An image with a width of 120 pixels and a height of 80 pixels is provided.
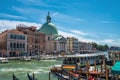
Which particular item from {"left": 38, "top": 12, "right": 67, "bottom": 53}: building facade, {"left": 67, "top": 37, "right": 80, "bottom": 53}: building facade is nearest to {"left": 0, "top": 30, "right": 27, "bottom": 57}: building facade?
{"left": 38, "top": 12, "right": 67, "bottom": 53}: building facade

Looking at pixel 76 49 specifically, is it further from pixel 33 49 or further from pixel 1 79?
pixel 1 79

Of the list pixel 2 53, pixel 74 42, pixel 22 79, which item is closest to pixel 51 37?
pixel 74 42

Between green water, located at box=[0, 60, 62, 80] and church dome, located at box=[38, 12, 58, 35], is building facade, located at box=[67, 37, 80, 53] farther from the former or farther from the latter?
green water, located at box=[0, 60, 62, 80]

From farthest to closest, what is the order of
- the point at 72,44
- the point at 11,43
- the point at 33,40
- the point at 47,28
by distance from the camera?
1. the point at 72,44
2. the point at 47,28
3. the point at 33,40
4. the point at 11,43

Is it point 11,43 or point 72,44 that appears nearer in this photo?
point 11,43

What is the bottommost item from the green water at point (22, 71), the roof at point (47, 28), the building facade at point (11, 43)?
the green water at point (22, 71)

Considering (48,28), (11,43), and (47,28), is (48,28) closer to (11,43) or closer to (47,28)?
(47,28)

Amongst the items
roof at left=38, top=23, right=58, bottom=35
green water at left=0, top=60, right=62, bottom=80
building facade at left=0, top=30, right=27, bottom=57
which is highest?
roof at left=38, top=23, right=58, bottom=35

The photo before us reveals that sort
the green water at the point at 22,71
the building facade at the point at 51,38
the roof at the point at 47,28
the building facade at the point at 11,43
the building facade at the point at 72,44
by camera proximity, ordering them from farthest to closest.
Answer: the building facade at the point at 72,44
the roof at the point at 47,28
the building facade at the point at 51,38
the building facade at the point at 11,43
the green water at the point at 22,71

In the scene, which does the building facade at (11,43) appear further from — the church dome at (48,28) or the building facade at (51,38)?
the church dome at (48,28)

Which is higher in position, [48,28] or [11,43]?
[48,28]

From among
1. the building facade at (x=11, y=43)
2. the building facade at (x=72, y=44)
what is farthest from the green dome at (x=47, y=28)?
the building facade at (x=11, y=43)

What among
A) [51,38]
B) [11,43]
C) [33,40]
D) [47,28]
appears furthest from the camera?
[47,28]

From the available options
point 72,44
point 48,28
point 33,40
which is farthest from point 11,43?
point 72,44
